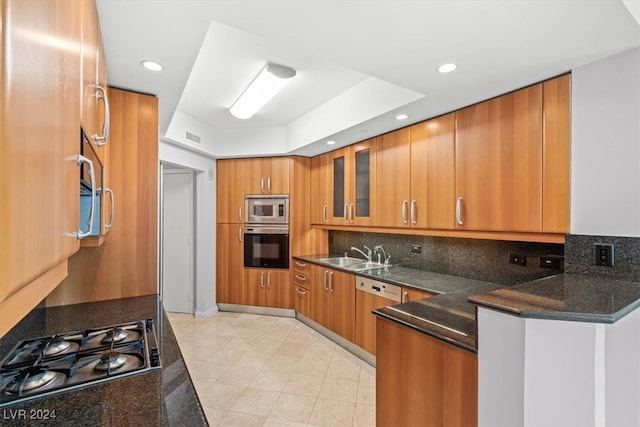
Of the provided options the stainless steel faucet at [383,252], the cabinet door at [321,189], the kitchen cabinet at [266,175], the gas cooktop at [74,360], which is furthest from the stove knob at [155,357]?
the kitchen cabinet at [266,175]

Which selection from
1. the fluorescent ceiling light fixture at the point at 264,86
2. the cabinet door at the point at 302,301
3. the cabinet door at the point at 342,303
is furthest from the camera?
the cabinet door at the point at 302,301

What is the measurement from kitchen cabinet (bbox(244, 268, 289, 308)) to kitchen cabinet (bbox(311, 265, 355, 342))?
607mm

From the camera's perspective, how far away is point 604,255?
1679 mm

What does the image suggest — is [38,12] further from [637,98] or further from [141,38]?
[637,98]

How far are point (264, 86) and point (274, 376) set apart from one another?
2.55 meters

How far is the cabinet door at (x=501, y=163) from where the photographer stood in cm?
195

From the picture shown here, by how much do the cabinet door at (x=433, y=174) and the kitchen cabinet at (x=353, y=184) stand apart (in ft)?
1.83

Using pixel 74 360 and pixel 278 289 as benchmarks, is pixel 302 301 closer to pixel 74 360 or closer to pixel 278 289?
pixel 278 289

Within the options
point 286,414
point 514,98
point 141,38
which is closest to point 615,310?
point 514,98

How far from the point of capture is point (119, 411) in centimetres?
93

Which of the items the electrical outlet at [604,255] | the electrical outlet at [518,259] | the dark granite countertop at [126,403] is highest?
the electrical outlet at [604,255]

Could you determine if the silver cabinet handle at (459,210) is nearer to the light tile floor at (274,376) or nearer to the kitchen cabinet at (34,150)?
the light tile floor at (274,376)

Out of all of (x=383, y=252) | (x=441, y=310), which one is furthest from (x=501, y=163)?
(x=383, y=252)

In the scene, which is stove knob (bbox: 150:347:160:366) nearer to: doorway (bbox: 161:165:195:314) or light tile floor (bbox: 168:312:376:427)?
light tile floor (bbox: 168:312:376:427)
